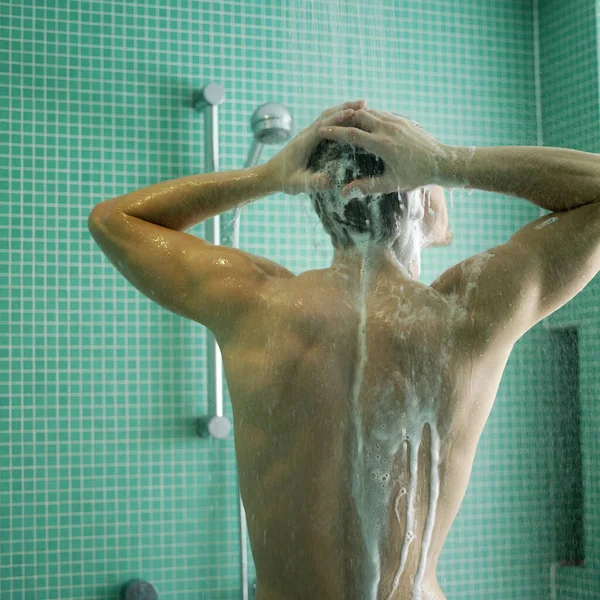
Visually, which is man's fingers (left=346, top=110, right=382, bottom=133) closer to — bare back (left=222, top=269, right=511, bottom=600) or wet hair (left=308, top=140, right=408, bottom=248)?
wet hair (left=308, top=140, right=408, bottom=248)

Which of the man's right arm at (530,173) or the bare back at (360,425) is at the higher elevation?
the man's right arm at (530,173)

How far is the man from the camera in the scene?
797mm

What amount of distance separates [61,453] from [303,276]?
1.26 m

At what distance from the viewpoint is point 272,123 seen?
6.01 ft

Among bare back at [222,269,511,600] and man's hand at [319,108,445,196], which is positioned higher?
man's hand at [319,108,445,196]

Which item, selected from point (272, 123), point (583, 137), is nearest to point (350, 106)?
point (272, 123)

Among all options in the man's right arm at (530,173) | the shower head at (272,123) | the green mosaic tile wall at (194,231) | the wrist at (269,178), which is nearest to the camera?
the man's right arm at (530,173)

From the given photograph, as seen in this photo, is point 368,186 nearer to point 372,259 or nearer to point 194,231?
point 372,259

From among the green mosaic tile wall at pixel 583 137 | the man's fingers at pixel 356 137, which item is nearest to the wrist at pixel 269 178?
the man's fingers at pixel 356 137

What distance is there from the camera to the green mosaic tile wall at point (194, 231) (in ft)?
6.35

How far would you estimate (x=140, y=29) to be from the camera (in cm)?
206

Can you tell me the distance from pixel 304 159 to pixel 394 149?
0.35 ft

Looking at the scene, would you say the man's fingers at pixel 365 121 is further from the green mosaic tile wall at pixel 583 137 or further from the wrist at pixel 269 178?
the green mosaic tile wall at pixel 583 137

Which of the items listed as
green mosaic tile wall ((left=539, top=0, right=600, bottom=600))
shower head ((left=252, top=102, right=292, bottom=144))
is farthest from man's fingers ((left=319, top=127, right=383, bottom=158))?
green mosaic tile wall ((left=539, top=0, right=600, bottom=600))
